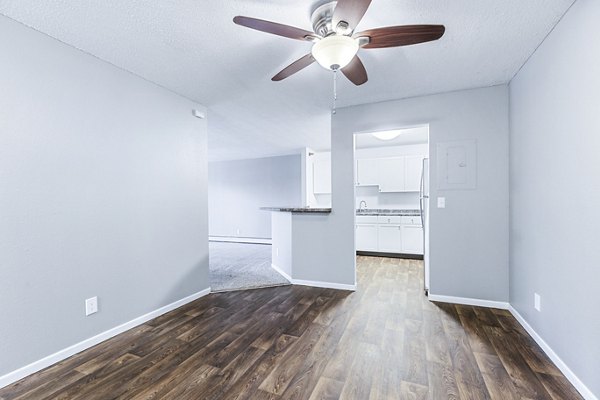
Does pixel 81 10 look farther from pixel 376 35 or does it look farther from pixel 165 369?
pixel 165 369

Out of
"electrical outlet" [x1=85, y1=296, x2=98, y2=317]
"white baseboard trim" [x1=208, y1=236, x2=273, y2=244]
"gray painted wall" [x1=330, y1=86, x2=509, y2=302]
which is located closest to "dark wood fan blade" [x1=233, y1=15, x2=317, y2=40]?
"gray painted wall" [x1=330, y1=86, x2=509, y2=302]

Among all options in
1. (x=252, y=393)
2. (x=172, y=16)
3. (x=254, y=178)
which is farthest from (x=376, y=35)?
(x=254, y=178)

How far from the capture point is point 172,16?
1.78m

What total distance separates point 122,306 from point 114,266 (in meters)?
0.38

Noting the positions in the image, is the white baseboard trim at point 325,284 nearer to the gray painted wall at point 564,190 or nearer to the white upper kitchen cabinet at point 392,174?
the gray painted wall at point 564,190

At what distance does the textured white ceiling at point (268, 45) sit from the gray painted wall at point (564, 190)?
262mm

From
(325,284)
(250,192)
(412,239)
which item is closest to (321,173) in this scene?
(250,192)

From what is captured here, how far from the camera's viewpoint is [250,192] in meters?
7.66

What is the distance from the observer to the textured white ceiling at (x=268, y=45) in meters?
1.70

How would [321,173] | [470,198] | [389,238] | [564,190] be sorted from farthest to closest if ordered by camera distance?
[321,173], [389,238], [470,198], [564,190]

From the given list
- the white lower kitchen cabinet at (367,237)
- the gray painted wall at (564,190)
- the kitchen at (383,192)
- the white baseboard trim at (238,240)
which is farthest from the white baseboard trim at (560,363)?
the white baseboard trim at (238,240)

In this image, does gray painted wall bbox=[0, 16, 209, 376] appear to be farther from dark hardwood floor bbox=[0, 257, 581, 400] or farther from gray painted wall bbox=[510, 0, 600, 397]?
gray painted wall bbox=[510, 0, 600, 397]

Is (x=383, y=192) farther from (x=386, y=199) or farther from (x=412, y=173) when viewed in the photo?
(x=412, y=173)

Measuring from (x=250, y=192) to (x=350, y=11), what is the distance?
21.4 ft
